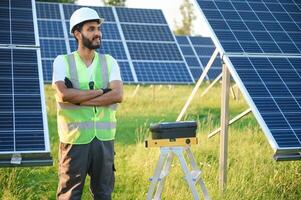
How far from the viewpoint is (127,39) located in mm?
18938

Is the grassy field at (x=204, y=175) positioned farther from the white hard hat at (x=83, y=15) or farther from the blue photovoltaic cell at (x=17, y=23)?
the white hard hat at (x=83, y=15)

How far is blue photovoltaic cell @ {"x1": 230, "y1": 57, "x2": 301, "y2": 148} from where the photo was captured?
632 centimetres

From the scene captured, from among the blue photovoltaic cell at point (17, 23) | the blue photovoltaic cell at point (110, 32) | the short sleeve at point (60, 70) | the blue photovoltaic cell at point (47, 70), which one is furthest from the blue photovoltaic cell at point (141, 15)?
the short sleeve at point (60, 70)

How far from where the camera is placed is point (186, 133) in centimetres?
558

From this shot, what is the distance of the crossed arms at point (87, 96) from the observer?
192 inches

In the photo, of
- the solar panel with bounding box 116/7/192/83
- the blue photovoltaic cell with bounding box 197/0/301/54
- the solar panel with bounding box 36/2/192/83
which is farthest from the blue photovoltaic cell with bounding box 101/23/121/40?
the blue photovoltaic cell with bounding box 197/0/301/54

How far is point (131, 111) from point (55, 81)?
1132 cm

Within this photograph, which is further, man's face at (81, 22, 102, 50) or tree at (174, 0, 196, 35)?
tree at (174, 0, 196, 35)

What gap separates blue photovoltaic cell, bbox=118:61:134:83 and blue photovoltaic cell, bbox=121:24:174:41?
6.80ft

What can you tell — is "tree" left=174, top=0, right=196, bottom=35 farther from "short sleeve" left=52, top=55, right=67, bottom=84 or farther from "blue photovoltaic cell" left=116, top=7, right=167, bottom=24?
"short sleeve" left=52, top=55, right=67, bottom=84

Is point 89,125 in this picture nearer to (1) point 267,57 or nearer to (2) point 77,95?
(2) point 77,95

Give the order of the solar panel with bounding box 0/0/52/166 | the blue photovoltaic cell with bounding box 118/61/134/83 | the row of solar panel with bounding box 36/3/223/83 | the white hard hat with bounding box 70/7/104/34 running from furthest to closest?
the row of solar panel with bounding box 36/3/223/83, the blue photovoltaic cell with bounding box 118/61/134/83, the solar panel with bounding box 0/0/52/166, the white hard hat with bounding box 70/7/104/34

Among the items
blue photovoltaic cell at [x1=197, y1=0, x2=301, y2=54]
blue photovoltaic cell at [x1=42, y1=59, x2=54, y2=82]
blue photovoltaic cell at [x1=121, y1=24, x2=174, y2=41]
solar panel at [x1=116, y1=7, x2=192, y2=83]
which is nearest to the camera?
blue photovoltaic cell at [x1=197, y1=0, x2=301, y2=54]

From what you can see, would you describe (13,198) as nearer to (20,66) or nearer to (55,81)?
(20,66)
